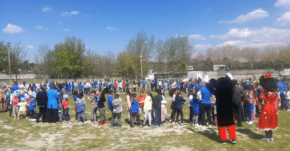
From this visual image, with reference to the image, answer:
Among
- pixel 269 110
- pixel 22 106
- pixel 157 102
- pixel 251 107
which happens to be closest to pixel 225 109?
pixel 269 110

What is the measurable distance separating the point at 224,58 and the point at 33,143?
214ft

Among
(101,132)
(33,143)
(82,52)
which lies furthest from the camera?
(82,52)

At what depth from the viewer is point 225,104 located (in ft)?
20.2

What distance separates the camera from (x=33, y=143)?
6.90 meters

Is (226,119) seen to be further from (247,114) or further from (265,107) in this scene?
(247,114)

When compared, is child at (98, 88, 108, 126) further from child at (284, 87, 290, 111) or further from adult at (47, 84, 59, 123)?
child at (284, 87, 290, 111)

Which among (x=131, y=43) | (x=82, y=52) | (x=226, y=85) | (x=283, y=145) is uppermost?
(x=131, y=43)

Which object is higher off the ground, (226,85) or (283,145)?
(226,85)

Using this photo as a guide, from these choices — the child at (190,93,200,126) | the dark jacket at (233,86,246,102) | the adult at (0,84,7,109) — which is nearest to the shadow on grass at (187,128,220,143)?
the child at (190,93,200,126)

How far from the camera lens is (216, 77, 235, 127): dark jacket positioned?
6129 millimetres

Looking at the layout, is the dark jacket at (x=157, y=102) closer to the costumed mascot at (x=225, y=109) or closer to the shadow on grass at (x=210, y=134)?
the shadow on grass at (x=210, y=134)

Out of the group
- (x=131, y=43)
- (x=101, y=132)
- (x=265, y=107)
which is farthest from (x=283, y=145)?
(x=131, y=43)

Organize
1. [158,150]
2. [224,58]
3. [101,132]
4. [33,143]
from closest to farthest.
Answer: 1. [158,150]
2. [33,143]
3. [101,132]
4. [224,58]

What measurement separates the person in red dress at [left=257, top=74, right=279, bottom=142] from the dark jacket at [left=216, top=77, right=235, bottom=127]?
3.26 ft
